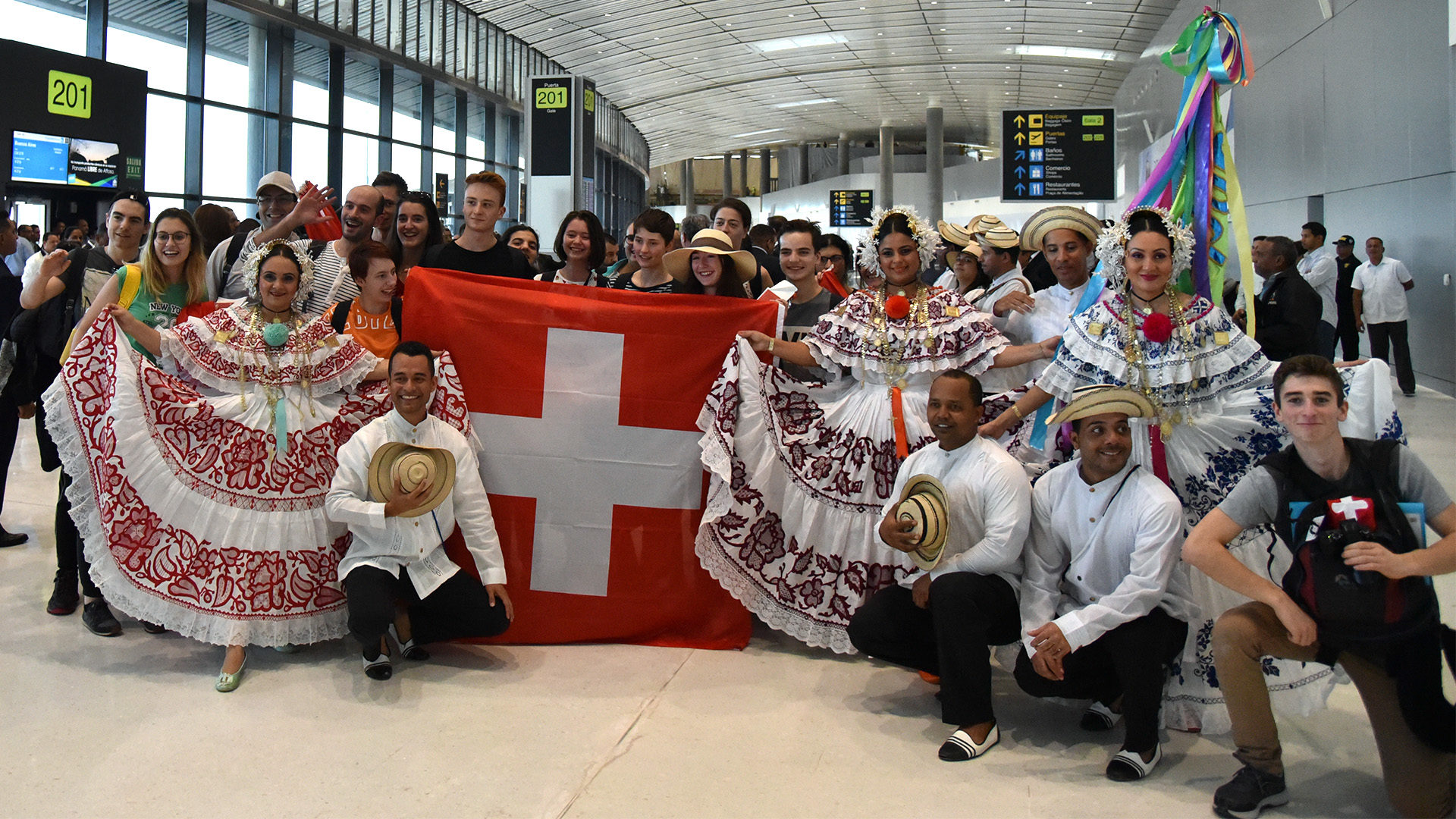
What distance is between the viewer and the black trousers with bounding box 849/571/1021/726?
2656 mm

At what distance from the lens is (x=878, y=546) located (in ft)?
10.8

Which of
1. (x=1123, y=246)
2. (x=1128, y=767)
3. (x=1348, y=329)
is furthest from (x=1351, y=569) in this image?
(x=1348, y=329)

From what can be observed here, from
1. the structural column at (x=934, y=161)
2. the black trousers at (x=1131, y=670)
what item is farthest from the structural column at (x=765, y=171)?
the black trousers at (x=1131, y=670)

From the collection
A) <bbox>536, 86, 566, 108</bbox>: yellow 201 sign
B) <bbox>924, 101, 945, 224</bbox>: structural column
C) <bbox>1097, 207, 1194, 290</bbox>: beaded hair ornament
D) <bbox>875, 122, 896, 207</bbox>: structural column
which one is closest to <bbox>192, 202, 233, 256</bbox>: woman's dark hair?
<bbox>1097, 207, 1194, 290</bbox>: beaded hair ornament

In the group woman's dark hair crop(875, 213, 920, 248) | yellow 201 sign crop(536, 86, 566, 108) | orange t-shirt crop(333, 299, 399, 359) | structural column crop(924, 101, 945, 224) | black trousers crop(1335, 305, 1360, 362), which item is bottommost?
orange t-shirt crop(333, 299, 399, 359)

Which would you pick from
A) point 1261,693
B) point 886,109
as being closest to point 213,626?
point 1261,693

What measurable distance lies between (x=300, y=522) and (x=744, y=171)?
38254mm

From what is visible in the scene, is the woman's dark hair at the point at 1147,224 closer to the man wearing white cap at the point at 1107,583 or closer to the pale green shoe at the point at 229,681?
the man wearing white cap at the point at 1107,583

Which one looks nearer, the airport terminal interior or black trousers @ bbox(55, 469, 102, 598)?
the airport terminal interior

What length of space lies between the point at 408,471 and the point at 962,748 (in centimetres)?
167

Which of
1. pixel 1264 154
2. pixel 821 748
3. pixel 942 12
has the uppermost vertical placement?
pixel 942 12

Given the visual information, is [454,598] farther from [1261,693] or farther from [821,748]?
[1261,693]

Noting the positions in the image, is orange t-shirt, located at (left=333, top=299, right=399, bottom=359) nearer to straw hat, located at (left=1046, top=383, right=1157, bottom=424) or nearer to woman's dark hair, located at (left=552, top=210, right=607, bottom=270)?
woman's dark hair, located at (left=552, top=210, right=607, bottom=270)

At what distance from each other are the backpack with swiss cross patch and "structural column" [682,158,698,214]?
3886 cm
